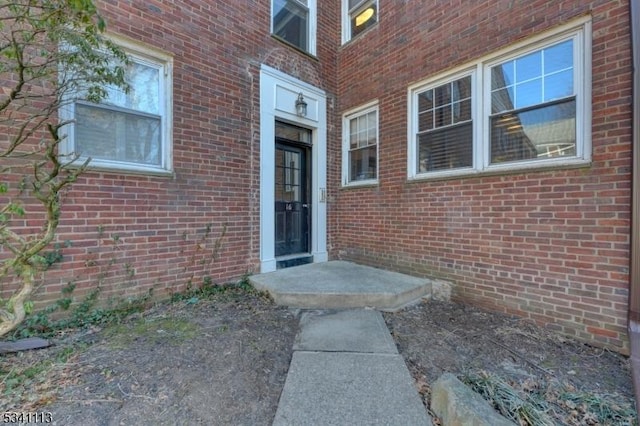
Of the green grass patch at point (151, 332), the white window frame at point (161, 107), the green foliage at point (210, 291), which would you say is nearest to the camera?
the green grass patch at point (151, 332)

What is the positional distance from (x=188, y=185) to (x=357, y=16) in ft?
14.9

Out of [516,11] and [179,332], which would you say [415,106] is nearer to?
[516,11]

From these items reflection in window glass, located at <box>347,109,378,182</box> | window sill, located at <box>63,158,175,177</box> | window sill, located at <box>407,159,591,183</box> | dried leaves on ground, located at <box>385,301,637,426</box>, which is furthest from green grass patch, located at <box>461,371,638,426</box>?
window sill, located at <box>63,158,175,177</box>

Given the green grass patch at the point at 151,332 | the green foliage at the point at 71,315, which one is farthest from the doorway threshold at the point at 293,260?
the green foliage at the point at 71,315

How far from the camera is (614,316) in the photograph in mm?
2805

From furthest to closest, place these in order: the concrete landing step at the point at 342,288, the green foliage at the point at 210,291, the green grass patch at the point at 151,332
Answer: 1. the green foliage at the point at 210,291
2. the concrete landing step at the point at 342,288
3. the green grass patch at the point at 151,332

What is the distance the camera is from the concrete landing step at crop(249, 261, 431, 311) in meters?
3.63

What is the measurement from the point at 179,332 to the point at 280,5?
5.26m

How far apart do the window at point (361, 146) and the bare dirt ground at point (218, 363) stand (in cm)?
270

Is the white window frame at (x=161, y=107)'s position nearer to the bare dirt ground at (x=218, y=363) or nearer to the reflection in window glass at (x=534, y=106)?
the bare dirt ground at (x=218, y=363)

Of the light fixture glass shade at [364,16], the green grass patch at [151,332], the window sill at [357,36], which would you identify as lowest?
the green grass patch at [151,332]

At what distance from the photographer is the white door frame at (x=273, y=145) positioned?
477cm

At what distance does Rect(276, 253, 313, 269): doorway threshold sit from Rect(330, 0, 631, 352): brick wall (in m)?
0.78

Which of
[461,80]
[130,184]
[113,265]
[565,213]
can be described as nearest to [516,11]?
[461,80]
